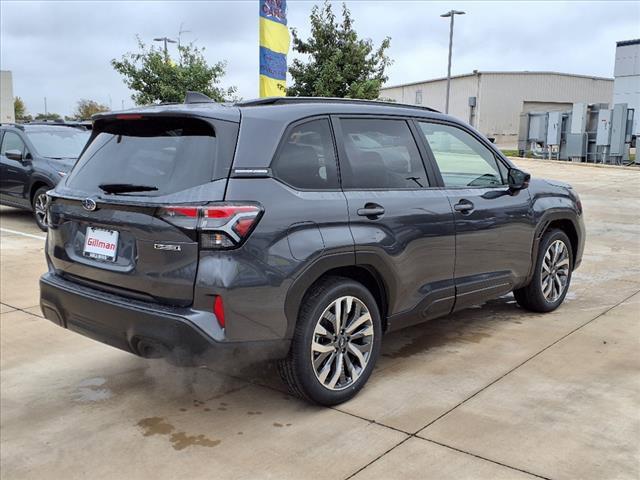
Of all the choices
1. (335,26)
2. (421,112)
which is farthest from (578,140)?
(421,112)

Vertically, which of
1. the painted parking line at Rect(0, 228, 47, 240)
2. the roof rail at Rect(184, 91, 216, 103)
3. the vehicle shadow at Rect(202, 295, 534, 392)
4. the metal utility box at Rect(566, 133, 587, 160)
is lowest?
the painted parking line at Rect(0, 228, 47, 240)

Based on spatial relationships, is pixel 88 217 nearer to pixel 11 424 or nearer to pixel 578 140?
pixel 11 424

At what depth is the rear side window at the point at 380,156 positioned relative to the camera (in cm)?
383

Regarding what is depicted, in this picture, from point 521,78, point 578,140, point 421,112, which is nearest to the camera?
point 421,112

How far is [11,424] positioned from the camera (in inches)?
146

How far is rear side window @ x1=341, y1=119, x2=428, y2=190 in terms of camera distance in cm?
383

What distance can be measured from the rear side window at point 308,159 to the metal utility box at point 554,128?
27.0 m

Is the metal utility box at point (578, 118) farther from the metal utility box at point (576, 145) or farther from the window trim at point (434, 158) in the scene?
the window trim at point (434, 158)

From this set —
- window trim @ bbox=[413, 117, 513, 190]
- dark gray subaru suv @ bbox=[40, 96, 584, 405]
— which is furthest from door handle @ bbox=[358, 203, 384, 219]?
window trim @ bbox=[413, 117, 513, 190]

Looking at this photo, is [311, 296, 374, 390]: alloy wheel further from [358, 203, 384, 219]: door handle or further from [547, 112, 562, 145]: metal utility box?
[547, 112, 562, 145]: metal utility box

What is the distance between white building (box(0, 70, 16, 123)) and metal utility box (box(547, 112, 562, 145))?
51.7 meters

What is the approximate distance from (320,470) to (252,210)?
1.30 metres

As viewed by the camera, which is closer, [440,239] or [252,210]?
[252,210]

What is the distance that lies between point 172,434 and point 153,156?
1518 millimetres
